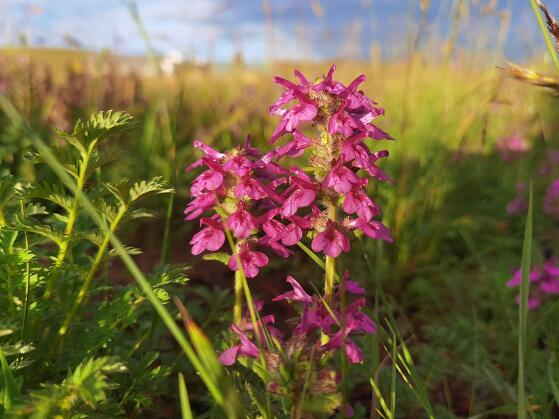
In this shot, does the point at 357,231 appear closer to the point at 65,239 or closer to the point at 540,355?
the point at 65,239

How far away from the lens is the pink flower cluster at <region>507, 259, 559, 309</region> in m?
1.98

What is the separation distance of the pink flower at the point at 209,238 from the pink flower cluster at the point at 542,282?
4.08 ft

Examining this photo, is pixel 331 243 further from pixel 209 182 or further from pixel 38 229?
pixel 38 229

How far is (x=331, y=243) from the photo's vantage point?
100 centimetres

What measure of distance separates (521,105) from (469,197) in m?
2.63

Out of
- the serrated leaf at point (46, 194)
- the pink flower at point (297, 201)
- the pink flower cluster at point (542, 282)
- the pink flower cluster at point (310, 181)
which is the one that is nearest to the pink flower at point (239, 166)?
the pink flower cluster at point (310, 181)

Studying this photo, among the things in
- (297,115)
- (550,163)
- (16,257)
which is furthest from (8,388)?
(550,163)

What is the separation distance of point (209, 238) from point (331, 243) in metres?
0.27

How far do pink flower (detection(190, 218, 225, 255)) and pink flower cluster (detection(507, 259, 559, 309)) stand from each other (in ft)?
4.08

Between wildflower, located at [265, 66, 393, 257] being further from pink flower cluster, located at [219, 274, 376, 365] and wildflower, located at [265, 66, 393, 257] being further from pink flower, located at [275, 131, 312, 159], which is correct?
pink flower cluster, located at [219, 274, 376, 365]

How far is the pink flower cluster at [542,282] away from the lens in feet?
6.49

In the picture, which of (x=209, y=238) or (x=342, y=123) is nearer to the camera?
(x=342, y=123)

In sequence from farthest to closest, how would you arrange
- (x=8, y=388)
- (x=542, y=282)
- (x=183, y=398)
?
(x=542, y=282), (x=8, y=388), (x=183, y=398)

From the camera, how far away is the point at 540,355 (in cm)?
177
